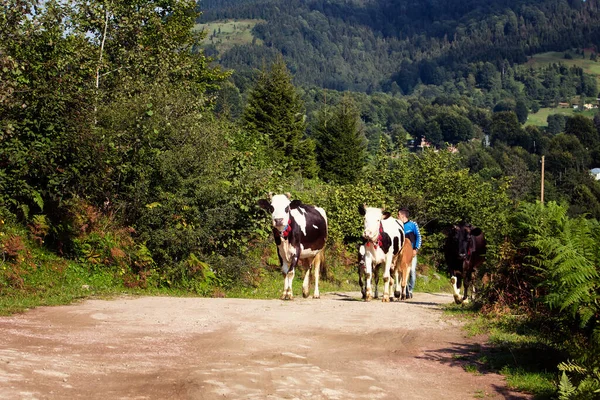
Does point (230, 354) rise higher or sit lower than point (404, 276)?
lower

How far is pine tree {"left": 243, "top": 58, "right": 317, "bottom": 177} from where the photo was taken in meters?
66.6

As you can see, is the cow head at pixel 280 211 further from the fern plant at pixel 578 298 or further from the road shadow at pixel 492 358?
the fern plant at pixel 578 298

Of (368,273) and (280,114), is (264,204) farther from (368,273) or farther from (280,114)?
(280,114)

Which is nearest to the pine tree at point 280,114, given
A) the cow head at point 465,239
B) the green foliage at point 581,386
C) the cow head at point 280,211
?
the cow head at point 465,239

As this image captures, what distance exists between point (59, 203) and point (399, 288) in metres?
10.5

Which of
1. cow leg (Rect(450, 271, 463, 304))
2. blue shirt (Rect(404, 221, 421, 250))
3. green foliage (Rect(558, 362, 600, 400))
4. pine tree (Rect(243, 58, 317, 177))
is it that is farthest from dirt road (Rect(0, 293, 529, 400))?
pine tree (Rect(243, 58, 317, 177))

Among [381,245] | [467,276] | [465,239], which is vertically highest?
[465,239]

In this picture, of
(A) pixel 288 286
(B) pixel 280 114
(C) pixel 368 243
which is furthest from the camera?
(B) pixel 280 114

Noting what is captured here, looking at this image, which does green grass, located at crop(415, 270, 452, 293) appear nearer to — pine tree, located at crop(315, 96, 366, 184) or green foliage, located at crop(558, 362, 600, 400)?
pine tree, located at crop(315, 96, 366, 184)

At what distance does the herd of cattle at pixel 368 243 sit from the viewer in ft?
71.5

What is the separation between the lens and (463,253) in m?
22.4

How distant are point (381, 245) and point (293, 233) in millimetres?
2599

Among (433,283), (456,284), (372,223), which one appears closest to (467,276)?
(456,284)

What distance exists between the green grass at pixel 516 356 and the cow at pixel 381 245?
6121 mm
